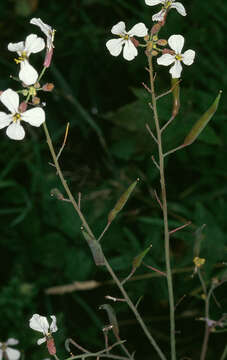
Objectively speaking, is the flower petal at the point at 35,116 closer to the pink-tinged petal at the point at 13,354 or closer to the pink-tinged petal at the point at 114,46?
the pink-tinged petal at the point at 114,46

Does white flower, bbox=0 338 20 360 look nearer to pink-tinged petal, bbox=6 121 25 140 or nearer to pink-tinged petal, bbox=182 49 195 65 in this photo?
pink-tinged petal, bbox=6 121 25 140

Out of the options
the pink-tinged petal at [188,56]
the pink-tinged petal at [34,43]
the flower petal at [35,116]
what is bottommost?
the pink-tinged petal at [188,56]

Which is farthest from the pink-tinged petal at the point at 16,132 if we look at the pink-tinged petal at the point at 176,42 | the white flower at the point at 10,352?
the white flower at the point at 10,352

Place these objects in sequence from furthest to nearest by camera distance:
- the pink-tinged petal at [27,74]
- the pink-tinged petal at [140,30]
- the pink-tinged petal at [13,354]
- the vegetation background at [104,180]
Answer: the vegetation background at [104,180], the pink-tinged petal at [13,354], the pink-tinged petal at [140,30], the pink-tinged petal at [27,74]

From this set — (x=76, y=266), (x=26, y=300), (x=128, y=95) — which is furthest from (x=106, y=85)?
(x=26, y=300)

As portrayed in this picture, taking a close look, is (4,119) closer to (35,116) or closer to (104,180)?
(35,116)

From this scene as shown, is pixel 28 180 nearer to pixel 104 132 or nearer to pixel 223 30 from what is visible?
pixel 104 132
